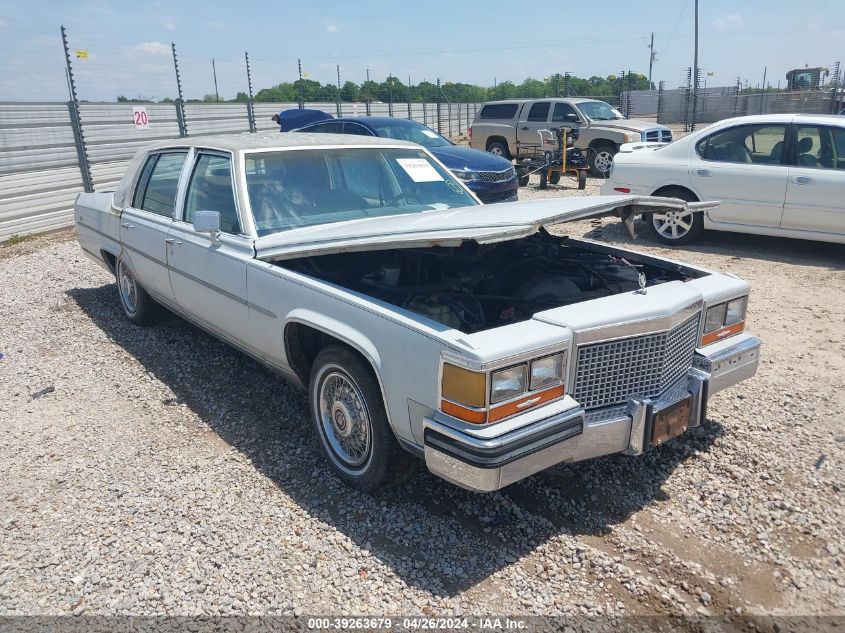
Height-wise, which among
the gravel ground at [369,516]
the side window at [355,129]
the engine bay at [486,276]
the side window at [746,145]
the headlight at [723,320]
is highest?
the side window at [355,129]

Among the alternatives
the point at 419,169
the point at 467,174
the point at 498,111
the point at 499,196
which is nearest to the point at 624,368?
the point at 419,169

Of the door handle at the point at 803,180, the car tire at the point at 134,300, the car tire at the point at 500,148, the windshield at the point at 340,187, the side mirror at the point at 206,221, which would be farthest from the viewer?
the car tire at the point at 500,148

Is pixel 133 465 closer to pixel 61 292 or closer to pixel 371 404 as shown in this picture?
pixel 371 404

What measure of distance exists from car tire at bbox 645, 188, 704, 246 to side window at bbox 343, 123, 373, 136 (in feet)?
16.9

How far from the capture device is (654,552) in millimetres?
2881

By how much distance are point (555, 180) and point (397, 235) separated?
11.9 m

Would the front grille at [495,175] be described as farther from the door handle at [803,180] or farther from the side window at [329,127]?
the door handle at [803,180]

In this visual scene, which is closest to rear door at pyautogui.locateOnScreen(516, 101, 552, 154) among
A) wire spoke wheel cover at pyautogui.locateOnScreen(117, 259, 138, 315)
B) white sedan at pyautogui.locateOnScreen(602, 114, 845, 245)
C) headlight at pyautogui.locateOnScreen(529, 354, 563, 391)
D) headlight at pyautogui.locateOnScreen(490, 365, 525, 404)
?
white sedan at pyautogui.locateOnScreen(602, 114, 845, 245)

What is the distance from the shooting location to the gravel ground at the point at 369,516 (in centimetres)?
267

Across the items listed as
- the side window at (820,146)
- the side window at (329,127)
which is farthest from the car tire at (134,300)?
the side window at (820,146)

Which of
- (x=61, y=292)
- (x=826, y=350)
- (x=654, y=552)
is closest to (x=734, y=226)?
(x=826, y=350)

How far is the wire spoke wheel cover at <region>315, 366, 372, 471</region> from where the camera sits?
10.6ft

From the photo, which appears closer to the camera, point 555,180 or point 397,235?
point 397,235

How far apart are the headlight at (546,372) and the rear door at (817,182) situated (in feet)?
20.7
